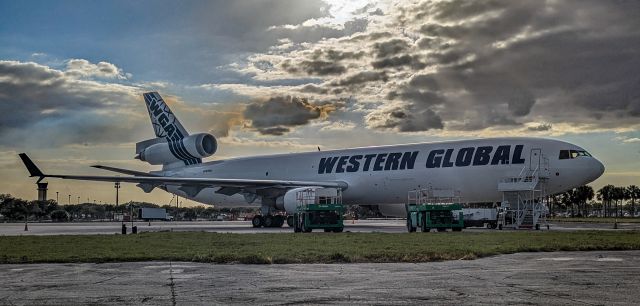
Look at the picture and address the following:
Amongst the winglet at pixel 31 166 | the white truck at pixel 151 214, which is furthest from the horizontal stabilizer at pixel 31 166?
the white truck at pixel 151 214

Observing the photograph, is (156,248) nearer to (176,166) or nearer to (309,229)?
(309,229)

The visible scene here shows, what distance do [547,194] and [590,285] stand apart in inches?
1086

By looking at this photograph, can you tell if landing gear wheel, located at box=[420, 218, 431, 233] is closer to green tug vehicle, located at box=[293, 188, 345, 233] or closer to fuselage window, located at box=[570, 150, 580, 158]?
green tug vehicle, located at box=[293, 188, 345, 233]

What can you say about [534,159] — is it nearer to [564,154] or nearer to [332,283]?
[564,154]

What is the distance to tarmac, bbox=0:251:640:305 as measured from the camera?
898 centimetres

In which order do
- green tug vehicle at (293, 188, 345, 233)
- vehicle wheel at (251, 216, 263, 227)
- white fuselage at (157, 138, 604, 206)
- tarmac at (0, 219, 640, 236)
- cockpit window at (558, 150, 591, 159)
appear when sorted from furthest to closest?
vehicle wheel at (251, 216, 263, 227)
tarmac at (0, 219, 640, 236)
white fuselage at (157, 138, 604, 206)
cockpit window at (558, 150, 591, 159)
green tug vehicle at (293, 188, 345, 233)

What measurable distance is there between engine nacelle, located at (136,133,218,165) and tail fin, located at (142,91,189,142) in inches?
40.0

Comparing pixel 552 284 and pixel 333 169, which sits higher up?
pixel 333 169

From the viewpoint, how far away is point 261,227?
145ft

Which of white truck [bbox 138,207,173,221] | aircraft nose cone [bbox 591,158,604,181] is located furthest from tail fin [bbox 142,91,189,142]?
white truck [bbox 138,207,173,221]

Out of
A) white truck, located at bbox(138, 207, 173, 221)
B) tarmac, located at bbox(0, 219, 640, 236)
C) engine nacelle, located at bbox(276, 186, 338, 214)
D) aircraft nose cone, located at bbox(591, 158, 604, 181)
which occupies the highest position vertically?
A: aircraft nose cone, located at bbox(591, 158, 604, 181)

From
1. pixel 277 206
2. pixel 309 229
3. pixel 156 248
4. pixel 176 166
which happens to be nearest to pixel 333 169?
pixel 277 206

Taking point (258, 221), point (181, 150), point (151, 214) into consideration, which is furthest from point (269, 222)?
point (151, 214)

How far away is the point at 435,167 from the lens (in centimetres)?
3931
